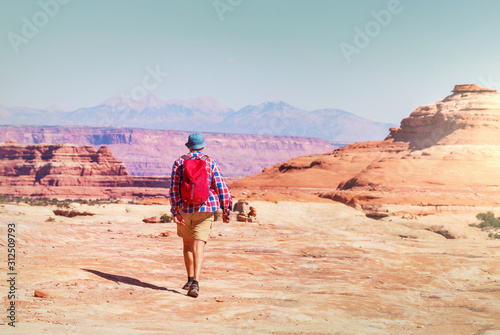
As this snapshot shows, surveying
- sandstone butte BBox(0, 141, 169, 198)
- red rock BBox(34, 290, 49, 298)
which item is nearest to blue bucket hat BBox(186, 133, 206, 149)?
red rock BBox(34, 290, 49, 298)

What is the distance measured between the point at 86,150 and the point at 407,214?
9289 centimetres

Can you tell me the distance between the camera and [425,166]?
46000mm

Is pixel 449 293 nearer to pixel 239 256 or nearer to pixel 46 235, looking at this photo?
pixel 239 256

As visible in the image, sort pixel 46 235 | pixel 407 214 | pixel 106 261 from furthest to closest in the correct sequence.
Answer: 1. pixel 407 214
2. pixel 46 235
3. pixel 106 261

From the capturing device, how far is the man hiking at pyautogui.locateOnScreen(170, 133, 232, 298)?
7359mm

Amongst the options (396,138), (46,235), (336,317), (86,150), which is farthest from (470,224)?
(86,150)

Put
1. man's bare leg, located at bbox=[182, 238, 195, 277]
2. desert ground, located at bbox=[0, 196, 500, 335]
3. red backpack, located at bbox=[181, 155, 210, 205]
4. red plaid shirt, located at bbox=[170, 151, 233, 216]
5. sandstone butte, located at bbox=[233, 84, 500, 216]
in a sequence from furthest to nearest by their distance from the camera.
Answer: sandstone butte, located at bbox=[233, 84, 500, 216] → man's bare leg, located at bbox=[182, 238, 195, 277] → red plaid shirt, located at bbox=[170, 151, 233, 216] → red backpack, located at bbox=[181, 155, 210, 205] → desert ground, located at bbox=[0, 196, 500, 335]

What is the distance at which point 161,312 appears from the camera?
6.42 meters

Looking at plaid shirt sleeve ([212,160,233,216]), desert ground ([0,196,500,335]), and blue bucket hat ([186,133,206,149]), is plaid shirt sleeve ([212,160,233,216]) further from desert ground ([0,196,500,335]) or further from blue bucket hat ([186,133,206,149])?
desert ground ([0,196,500,335])

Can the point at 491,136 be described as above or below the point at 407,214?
above

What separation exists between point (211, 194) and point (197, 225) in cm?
46

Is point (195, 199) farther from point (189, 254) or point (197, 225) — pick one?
point (189, 254)

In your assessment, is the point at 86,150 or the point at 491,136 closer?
the point at 491,136

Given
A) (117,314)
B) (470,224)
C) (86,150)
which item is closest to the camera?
(117,314)
